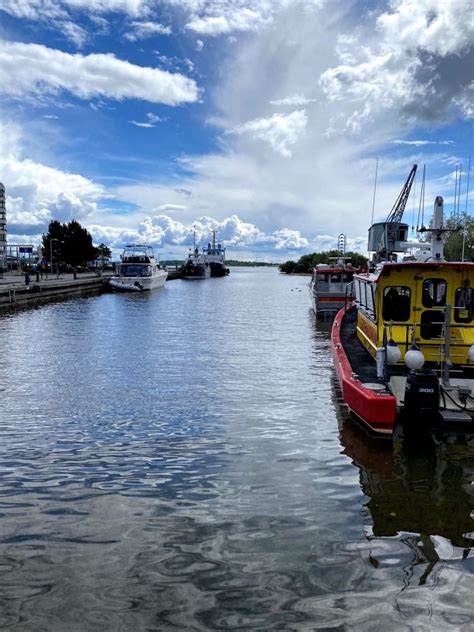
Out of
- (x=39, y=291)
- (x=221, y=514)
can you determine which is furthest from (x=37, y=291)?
(x=221, y=514)

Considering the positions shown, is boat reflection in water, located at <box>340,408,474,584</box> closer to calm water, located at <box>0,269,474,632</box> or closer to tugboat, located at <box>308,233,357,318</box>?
calm water, located at <box>0,269,474,632</box>

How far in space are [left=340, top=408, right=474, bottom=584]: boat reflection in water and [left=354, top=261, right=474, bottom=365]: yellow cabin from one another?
2.21m

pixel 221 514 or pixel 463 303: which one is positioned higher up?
pixel 463 303

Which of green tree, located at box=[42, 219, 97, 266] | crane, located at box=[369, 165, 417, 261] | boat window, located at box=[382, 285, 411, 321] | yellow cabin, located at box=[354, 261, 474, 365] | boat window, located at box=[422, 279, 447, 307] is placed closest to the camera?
yellow cabin, located at box=[354, 261, 474, 365]

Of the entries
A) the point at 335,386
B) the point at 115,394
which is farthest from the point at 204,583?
the point at 335,386

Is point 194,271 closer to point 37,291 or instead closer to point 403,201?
point 37,291

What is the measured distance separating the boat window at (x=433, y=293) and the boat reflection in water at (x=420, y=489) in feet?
10.0

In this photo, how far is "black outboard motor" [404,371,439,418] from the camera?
9.02 meters

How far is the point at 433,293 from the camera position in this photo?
11.4 meters

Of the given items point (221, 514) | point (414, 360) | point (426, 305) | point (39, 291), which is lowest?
point (221, 514)

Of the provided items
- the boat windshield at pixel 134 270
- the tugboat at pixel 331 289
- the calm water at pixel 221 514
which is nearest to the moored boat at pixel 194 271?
the boat windshield at pixel 134 270

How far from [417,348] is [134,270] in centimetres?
5865

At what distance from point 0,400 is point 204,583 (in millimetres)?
8829

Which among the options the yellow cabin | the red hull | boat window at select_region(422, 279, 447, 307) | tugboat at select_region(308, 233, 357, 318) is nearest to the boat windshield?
tugboat at select_region(308, 233, 357, 318)
